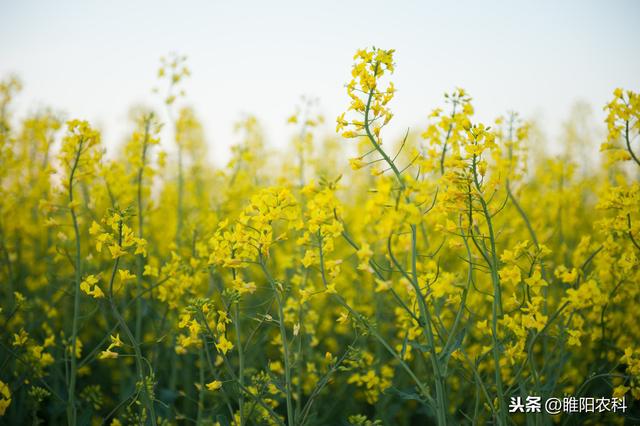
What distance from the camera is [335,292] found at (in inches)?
89.9

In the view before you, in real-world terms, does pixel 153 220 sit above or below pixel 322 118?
below

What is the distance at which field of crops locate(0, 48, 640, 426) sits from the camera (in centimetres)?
232

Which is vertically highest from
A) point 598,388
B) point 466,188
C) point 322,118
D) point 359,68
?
point 322,118

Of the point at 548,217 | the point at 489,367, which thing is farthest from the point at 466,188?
the point at 548,217

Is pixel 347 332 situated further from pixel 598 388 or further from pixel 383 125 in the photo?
pixel 383 125

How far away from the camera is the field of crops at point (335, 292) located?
2.32 m

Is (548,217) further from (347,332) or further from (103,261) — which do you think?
(103,261)

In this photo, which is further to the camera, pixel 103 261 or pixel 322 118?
pixel 103 261

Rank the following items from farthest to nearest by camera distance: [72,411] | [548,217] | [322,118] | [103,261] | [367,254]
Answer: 1. [548,217]
2. [103,261]
3. [322,118]
4. [72,411]
5. [367,254]

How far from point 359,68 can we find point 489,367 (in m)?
2.90

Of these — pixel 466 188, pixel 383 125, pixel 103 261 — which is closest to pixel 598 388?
pixel 466 188

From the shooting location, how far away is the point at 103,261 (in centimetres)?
525

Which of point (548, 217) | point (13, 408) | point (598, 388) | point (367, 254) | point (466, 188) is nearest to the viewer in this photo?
point (367, 254)

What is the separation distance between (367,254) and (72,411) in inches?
82.5
